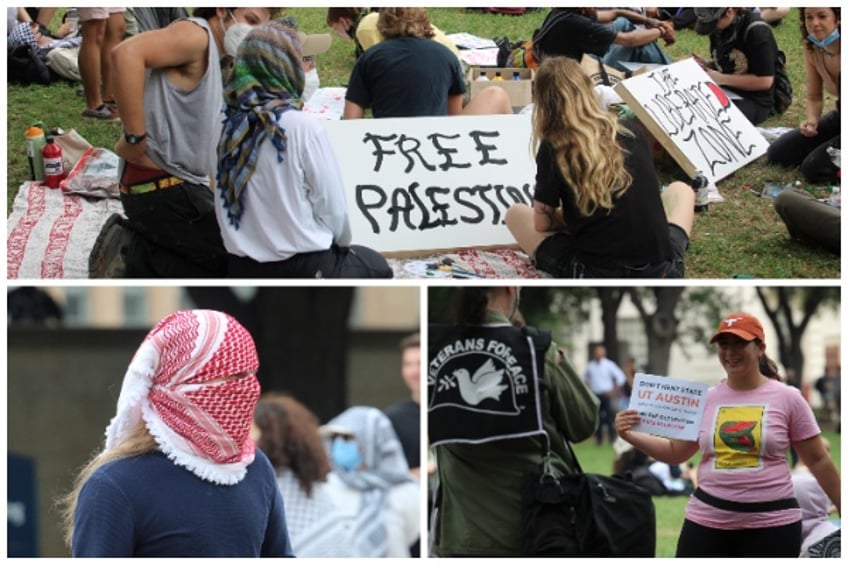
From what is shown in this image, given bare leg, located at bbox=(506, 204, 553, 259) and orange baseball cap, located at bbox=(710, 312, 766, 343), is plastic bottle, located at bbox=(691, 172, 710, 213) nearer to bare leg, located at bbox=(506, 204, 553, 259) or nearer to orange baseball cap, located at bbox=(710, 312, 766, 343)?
bare leg, located at bbox=(506, 204, 553, 259)

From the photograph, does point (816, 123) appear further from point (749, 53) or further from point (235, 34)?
point (235, 34)

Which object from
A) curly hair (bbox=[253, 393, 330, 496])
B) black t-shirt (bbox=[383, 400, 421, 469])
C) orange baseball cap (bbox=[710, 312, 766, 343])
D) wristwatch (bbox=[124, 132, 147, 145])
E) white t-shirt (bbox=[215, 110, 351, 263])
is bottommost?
curly hair (bbox=[253, 393, 330, 496])

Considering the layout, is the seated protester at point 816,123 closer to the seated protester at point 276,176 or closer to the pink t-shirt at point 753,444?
the pink t-shirt at point 753,444

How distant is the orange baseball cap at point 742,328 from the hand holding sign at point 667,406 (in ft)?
0.63

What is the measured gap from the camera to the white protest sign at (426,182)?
657 centimetres

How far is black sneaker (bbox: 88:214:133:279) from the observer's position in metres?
5.71

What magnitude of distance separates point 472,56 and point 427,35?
11.1ft

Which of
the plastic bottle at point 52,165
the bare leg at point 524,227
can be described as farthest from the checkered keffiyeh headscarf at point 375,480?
the plastic bottle at point 52,165

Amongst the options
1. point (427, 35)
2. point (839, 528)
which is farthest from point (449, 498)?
point (427, 35)

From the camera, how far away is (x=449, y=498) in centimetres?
478

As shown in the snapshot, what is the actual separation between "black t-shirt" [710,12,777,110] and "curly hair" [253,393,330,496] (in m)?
3.65

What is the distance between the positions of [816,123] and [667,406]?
4.07 m

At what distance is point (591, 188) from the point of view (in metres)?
5.44

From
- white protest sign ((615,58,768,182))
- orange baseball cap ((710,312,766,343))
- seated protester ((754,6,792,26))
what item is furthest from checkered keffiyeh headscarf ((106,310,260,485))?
seated protester ((754,6,792,26))
